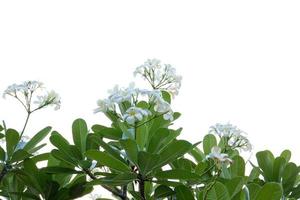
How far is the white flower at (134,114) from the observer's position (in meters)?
1.67

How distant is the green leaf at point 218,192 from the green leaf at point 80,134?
63 cm

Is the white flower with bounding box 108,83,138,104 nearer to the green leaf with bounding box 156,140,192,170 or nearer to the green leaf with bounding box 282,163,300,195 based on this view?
the green leaf with bounding box 156,140,192,170

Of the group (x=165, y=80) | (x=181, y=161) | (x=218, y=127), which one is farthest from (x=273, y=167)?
(x=165, y=80)

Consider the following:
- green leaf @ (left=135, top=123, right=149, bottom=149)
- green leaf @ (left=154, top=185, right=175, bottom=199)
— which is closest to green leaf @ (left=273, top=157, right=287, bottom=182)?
green leaf @ (left=154, top=185, right=175, bottom=199)

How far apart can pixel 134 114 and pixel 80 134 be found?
0.38 meters

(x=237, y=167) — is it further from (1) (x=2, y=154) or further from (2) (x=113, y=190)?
(1) (x=2, y=154)

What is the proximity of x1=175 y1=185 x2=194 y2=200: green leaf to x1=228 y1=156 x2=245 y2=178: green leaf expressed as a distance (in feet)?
1.57

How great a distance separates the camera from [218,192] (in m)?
1.53

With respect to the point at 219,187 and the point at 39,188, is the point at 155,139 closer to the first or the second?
the point at 219,187

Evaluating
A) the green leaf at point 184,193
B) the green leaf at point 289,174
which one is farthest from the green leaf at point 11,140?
the green leaf at point 289,174

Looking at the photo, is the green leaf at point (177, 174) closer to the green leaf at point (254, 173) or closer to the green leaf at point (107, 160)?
the green leaf at point (107, 160)

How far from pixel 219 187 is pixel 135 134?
0.41 metres

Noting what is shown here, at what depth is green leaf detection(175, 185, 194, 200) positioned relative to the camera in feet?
5.42

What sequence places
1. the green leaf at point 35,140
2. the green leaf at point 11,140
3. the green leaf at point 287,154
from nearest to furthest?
the green leaf at point 11,140
the green leaf at point 35,140
the green leaf at point 287,154
